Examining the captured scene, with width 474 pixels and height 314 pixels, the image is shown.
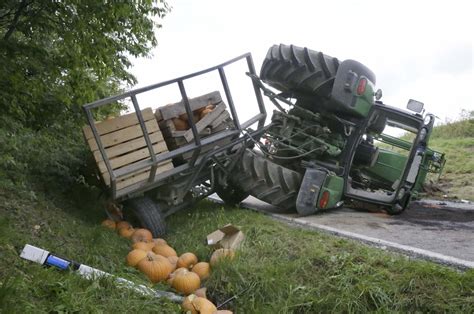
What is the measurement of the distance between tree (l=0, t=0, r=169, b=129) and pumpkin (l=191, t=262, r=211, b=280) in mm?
2504

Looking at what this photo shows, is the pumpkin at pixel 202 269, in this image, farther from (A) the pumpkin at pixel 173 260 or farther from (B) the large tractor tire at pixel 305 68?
(B) the large tractor tire at pixel 305 68

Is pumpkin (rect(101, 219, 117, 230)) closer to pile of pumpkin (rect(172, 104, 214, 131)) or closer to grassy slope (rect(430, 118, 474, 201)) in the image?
pile of pumpkin (rect(172, 104, 214, 131))

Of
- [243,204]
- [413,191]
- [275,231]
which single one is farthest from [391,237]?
[243,204]

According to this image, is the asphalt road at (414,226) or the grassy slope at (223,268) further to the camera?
the asphalt road at (414,226)

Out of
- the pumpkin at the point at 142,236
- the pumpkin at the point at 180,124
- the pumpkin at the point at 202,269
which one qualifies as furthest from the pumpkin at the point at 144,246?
the pumpkin at the point at 180,124

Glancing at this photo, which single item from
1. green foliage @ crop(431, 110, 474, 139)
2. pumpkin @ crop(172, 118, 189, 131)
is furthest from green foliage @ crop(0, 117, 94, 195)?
green foliage @ crop(431, 110, 474, 139)

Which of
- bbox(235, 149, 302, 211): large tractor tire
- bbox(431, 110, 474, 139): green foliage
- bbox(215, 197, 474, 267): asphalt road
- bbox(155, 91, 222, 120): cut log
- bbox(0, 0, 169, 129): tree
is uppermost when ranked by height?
bbox(0, 0, 169, 129): tree

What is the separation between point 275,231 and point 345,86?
8.68 feet

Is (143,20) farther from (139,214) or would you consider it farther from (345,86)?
(345,86)

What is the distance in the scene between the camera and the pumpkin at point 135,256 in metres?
5.23

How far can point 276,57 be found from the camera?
302 inches

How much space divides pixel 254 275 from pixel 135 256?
1.37 m

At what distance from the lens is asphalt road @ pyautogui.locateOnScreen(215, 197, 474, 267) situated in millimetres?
5363

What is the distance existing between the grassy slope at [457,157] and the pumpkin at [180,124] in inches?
228
